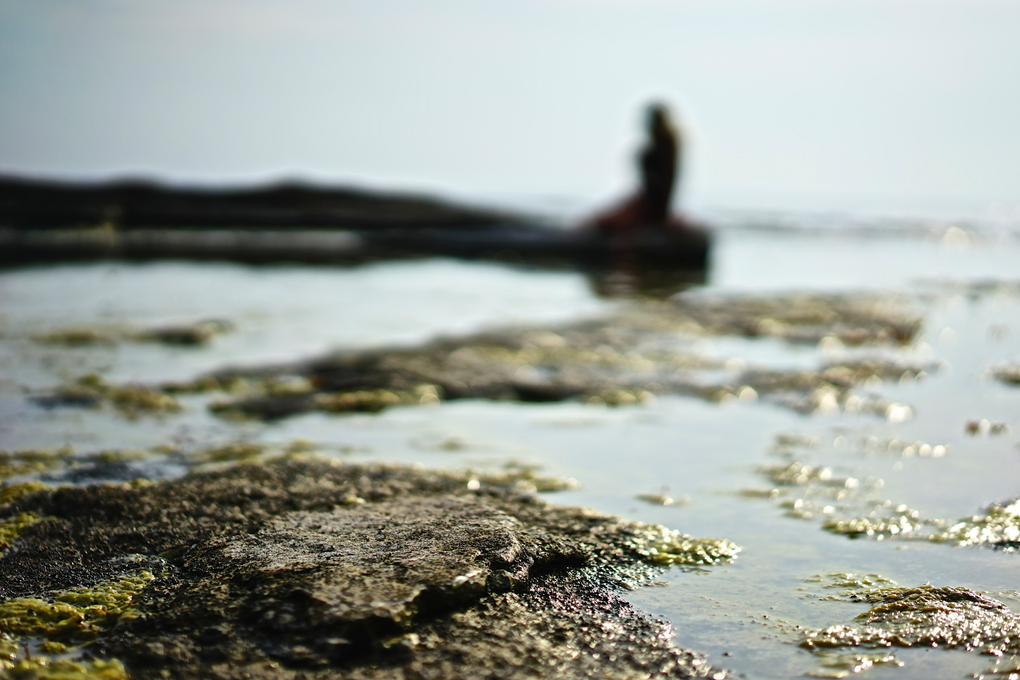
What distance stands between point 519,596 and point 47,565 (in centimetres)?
117

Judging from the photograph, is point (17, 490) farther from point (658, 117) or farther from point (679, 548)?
point (658, 117)

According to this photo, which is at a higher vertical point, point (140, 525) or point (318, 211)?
point (318, 211)

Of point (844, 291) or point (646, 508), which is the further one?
point (844, 291)

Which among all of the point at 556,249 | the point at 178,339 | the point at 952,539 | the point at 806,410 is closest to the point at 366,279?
the point at 556,249

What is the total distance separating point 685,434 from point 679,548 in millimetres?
1294

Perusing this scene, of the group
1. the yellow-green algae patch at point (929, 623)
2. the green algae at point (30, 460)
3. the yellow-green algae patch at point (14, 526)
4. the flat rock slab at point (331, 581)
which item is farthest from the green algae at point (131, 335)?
the yellow-green algae patch at point (929, 623)

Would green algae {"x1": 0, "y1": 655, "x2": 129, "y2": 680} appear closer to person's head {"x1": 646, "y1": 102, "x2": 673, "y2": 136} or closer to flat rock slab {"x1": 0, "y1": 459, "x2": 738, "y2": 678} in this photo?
flat rock slab {"x1": 0, "y1": 459, "x2": 738, "y2": 678}

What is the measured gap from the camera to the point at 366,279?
1050 cm

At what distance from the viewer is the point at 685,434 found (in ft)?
12.0

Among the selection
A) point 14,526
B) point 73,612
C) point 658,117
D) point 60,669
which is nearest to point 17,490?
point 14,526

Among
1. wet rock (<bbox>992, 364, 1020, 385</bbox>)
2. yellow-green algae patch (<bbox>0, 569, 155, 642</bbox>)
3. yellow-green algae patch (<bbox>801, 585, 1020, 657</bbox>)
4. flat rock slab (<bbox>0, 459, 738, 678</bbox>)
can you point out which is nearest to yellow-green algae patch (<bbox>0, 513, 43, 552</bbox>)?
flat rock slab (<bbox>0, 459, 738, 678</bbox>)

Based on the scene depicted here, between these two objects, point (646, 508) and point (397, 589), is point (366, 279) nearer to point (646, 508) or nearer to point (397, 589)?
point (646, 508)

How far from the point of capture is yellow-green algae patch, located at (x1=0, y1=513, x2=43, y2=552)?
2377 mm

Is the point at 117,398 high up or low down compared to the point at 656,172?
down
